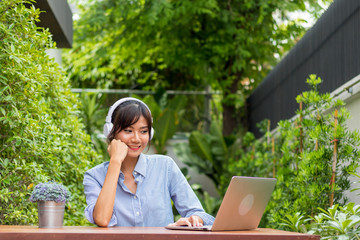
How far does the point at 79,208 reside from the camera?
467 cm

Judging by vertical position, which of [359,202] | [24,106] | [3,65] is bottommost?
[359,202]

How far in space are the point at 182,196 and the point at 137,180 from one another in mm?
244

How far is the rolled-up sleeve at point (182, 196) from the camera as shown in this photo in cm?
267

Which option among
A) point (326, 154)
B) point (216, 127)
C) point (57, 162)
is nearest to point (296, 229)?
point (326, 154)

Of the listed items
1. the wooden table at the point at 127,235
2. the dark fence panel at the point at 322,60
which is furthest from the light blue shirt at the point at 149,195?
the dark fence panel at the point at 322,60

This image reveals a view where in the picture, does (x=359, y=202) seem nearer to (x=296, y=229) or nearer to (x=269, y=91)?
(x=296, y=229)

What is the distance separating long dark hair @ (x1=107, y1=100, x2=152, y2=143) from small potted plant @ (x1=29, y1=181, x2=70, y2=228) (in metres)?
0.50

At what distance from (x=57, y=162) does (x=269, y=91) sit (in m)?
5.38

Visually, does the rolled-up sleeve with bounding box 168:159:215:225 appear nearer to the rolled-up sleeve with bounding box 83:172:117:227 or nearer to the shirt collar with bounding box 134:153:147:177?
the shirt collar with bounding box 134:153:147:177

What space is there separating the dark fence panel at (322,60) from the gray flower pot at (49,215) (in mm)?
3227

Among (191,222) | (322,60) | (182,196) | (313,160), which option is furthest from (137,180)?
(322,60)

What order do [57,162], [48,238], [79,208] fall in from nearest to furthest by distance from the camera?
1. [48,238]
2. [57,162]
3. [79,208]

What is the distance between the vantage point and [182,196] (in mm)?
2732

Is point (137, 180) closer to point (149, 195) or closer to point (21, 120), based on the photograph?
point (149, 195)
